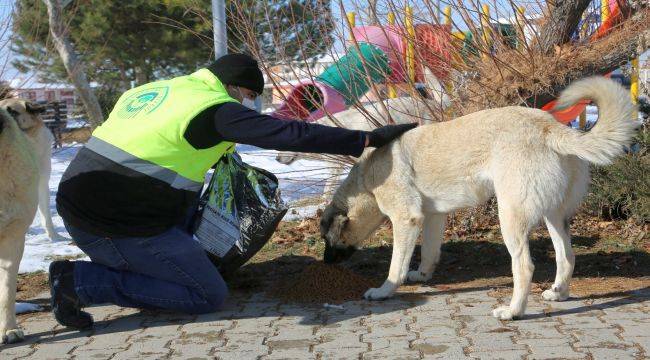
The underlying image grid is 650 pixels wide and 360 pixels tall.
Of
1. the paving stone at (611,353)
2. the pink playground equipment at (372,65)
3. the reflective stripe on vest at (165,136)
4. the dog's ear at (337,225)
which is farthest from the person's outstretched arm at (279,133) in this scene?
the pink playground equipment at (372,65)

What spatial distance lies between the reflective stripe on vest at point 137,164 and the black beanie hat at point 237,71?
2.17 ft

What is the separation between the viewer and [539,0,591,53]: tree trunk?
5785 millimetres

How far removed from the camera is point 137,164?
417 centimetres

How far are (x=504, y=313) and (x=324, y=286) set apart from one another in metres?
1.33

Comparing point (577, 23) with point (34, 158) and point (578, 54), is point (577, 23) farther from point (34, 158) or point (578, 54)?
point (34, 158)

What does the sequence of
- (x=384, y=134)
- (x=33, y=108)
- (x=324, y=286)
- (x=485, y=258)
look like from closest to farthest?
(x=384, y=134) → (x=324, y=286) → (x=33, y=108) → (x=485, y=258)

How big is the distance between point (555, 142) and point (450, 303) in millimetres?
1203

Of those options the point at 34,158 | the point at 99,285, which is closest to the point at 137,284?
the point at 99,285

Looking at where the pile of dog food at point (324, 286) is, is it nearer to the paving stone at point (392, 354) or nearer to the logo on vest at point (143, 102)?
the paving stone at point (392, 354)

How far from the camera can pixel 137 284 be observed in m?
4.39

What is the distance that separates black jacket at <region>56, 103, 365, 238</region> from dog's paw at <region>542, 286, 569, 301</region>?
4.71ft

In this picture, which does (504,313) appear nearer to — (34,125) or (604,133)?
(604,133)

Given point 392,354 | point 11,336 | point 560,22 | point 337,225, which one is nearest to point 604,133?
point 392,354

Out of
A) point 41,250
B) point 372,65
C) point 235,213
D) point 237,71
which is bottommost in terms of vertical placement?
point 41,250
